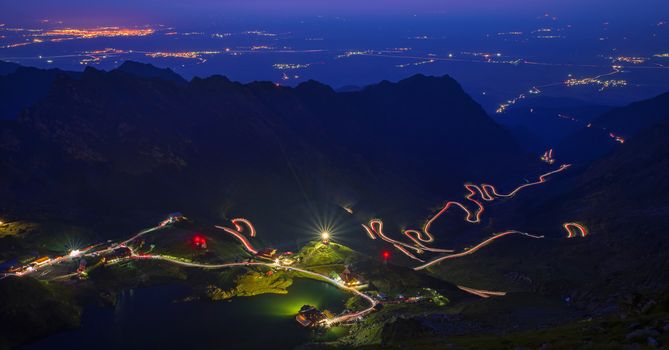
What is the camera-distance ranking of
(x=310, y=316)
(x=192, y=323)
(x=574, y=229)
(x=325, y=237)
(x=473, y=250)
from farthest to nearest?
(x=325, y=237), (x=574, y=229), (x=473, y=250), (x=310, y=316), (x=192, y=323)

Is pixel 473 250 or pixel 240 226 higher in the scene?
pixel 240 226

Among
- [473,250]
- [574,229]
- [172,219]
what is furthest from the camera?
[574,229]

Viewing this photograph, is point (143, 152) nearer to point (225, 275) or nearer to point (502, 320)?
point (225, 275)

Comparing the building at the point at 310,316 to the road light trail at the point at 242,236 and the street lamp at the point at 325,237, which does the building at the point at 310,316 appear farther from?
the street lamp at the point at 325,237

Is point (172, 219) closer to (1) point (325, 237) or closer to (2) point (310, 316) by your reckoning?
(1) point (325, 237)

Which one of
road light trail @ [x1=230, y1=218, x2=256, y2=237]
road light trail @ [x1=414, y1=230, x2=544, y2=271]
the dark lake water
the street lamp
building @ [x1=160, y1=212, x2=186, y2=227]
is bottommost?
road light trail @ [x1=414, y1=230, x2=544, y2=271]

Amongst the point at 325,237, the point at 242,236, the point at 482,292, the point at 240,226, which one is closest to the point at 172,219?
the point at 240,226

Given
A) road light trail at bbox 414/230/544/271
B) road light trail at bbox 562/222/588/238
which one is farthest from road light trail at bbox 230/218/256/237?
road light trail at bbox 562/222/588/238

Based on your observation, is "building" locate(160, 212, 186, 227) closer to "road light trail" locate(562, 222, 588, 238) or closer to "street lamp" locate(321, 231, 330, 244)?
"street lamp" locate(321, 231, 330, 244)

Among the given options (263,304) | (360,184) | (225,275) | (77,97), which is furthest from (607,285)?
(77,97)
